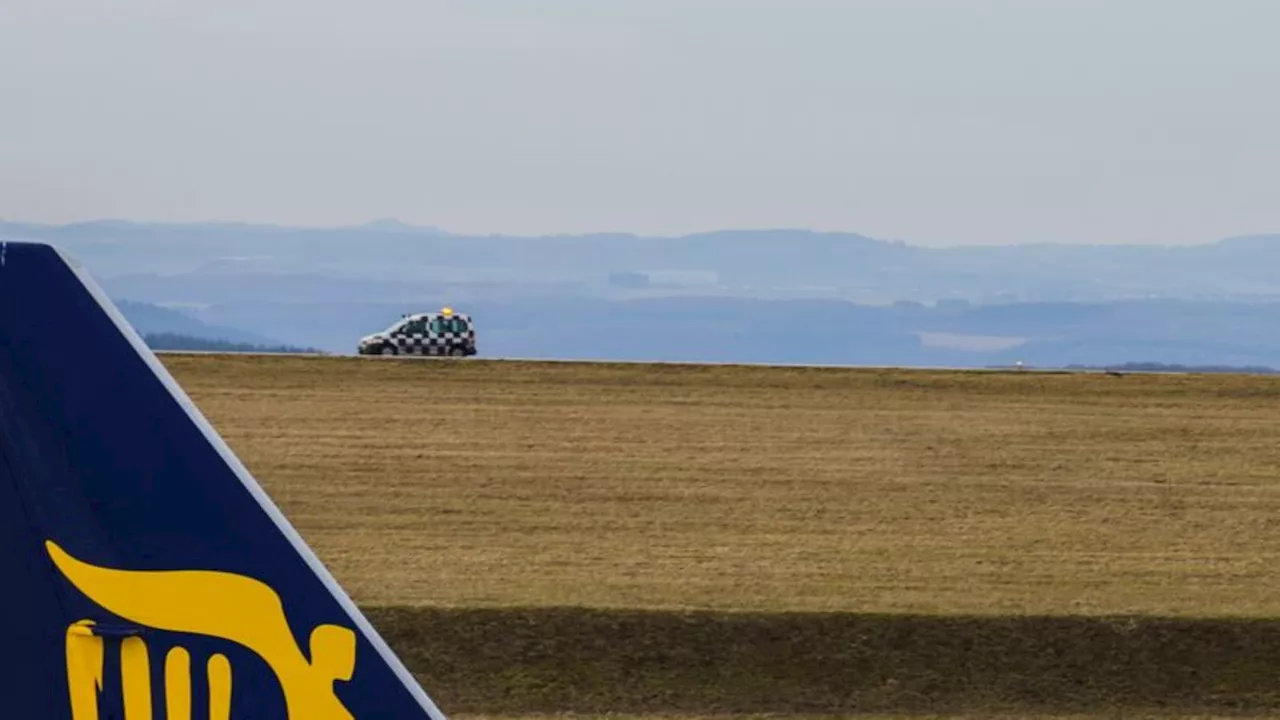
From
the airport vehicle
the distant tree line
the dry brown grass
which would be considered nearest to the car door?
the airport vehicle

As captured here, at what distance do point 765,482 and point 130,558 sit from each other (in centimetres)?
2728

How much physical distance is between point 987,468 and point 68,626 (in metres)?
29.7

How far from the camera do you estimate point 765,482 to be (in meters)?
33.5

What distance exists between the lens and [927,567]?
2688 centimetres

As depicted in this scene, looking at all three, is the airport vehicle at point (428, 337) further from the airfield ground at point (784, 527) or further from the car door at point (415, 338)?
the airfield ground at point (784, 527)

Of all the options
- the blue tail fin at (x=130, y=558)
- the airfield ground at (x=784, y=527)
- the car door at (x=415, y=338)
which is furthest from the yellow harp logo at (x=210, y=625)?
the car door at (x=415, y=338)

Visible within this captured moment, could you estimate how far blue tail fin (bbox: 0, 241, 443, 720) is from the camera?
6.46 metres

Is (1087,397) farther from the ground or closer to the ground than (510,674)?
farther from the ground

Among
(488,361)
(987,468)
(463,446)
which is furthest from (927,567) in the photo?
(488,361)

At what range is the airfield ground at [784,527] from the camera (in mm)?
22484

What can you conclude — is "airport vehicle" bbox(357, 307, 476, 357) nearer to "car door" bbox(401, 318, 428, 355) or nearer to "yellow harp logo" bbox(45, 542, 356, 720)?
"car door" bbox(401, 318, 428, 355)

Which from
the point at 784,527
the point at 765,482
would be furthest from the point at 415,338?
the point at 784,527

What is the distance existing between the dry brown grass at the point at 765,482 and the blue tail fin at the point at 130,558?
1697cm

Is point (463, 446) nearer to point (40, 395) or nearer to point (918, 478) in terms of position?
point (918, 478)
